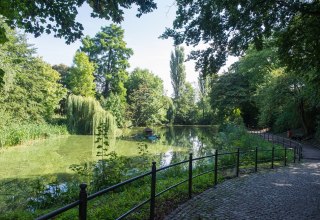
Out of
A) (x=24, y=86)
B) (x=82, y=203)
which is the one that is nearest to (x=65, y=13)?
(x=82, y=203)

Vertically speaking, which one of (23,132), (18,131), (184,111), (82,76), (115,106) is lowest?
(23,132)

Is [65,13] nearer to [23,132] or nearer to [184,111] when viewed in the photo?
[23,132]

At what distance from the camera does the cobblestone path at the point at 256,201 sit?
558 cm

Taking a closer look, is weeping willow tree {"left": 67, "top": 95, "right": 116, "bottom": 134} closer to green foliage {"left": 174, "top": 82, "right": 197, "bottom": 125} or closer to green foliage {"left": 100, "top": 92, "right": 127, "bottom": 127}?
green foliage {"left": 100, "top": 92, "right": 127, "bottom": 127}

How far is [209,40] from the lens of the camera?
806 cm

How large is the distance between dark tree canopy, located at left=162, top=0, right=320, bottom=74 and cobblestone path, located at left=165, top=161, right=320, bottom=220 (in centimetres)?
372

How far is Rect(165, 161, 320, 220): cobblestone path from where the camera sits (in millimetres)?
5578

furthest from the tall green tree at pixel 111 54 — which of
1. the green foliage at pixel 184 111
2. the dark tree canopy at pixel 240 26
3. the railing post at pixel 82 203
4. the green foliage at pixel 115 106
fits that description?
the railing post at pixel 82 203

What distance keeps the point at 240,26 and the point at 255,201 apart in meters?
4.68

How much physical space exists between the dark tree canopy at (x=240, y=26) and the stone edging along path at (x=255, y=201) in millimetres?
3706

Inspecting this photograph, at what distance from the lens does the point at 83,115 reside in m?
32.0

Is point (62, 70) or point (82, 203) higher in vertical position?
point (62, 70)

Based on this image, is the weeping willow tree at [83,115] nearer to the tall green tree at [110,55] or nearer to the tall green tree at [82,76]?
the tall green tree at [82,76]

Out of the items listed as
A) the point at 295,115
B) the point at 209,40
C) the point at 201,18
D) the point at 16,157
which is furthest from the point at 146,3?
the point at 295,115
